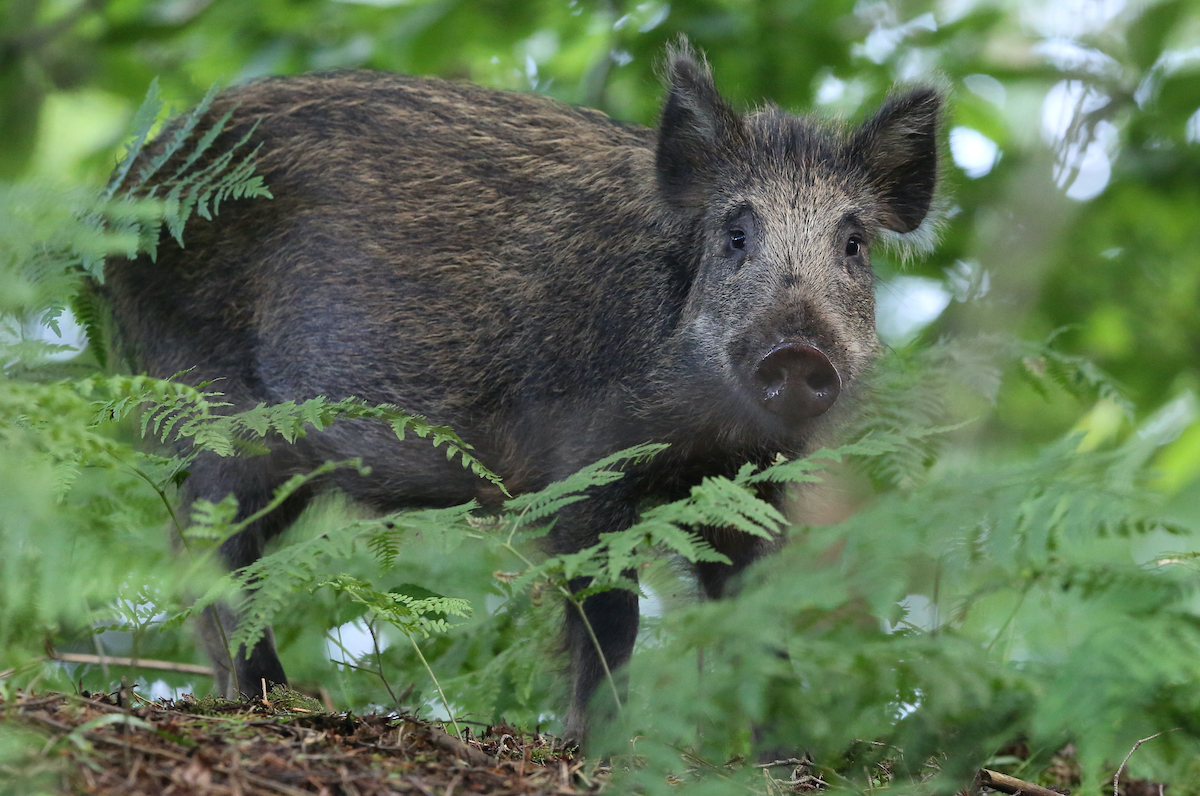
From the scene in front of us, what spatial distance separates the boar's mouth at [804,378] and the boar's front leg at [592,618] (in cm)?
91

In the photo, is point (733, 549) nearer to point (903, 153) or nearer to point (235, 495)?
point (903, 153)

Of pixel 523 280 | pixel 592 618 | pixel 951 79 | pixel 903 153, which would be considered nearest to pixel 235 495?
pixel 523 280

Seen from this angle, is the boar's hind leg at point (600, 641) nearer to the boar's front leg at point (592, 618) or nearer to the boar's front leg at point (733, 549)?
the boar's front leg at point (592, 618)

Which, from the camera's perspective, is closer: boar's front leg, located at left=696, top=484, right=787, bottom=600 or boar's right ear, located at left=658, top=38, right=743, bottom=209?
boar's front leg, located at left=696, top=484, right=787, bottom=600

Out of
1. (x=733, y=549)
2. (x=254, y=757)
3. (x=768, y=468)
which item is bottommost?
(x=733, y=549)

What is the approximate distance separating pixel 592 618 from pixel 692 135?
216 centimetres

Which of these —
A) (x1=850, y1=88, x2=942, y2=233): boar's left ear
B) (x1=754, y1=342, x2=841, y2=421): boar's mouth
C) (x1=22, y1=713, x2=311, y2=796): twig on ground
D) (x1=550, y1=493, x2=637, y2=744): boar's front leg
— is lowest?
(x1=550, y1=493, x2=637, y2=744): boar's front leg

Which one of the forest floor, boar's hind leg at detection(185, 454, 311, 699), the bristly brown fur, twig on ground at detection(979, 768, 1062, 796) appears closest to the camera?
the forest floor

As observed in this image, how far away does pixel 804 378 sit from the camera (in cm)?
402

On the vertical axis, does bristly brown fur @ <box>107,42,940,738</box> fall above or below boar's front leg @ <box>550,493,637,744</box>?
above

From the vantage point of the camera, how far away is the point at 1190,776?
11.4 feet

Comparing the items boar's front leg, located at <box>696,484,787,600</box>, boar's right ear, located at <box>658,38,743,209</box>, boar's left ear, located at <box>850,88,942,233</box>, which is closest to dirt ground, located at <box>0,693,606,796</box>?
boar's front leg, located at <box>696,484,787,600</box>

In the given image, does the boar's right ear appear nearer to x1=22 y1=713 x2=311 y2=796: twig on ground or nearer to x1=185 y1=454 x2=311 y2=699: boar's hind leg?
x1=185 y1=454 x2=311 y2=699: boar's hind leg

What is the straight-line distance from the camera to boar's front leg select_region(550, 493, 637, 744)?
4.36 meters
